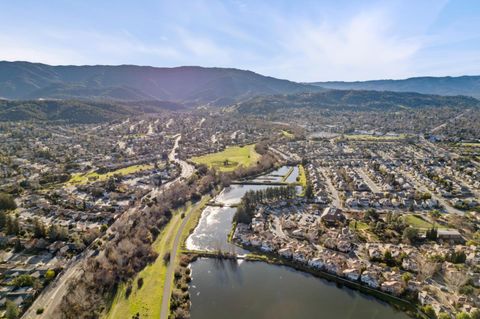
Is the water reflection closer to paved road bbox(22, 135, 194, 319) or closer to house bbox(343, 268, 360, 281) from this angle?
house bbox(343, 268, 360, 281)

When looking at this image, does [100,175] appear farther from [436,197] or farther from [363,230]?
[436,197]

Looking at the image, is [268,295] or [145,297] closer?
[145,297]

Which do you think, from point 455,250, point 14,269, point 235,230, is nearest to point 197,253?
point 235,230

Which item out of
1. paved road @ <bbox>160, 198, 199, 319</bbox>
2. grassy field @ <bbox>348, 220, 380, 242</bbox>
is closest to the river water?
paved road @ <bbox>160, 198, 199, 319</bbox>

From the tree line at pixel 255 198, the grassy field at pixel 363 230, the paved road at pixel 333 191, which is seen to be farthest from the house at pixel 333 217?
the tree line at pixel 255 198

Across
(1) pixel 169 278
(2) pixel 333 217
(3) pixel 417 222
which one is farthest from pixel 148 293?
(3) pixel 417 222

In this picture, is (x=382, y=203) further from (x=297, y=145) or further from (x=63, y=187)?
(x=63, y=187)

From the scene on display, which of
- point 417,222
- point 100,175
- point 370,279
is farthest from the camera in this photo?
point 100,175

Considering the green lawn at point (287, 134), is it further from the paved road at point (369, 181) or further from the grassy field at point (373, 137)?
the paved road at point (369, 181)
